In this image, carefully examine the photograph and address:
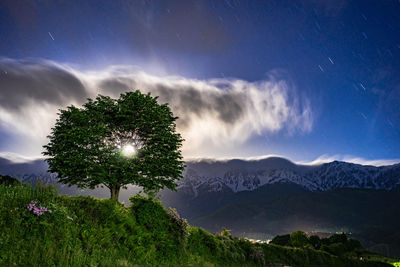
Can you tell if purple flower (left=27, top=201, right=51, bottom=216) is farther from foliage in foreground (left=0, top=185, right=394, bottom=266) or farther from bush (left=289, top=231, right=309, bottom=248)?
bush (left=289, top=231, right=309, bottom=248)

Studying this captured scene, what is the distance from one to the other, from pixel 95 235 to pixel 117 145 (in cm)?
1469

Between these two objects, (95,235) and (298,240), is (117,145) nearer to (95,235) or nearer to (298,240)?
(95,235)

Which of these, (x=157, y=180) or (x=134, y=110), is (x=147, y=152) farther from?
(x=134, y=110)

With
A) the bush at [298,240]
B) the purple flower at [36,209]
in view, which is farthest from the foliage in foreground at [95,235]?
the bush at [298,240]

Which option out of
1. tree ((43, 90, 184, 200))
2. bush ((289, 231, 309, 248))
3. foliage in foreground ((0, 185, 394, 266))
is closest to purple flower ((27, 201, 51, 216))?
foliage in foreground ((0, 185, 394, 266))

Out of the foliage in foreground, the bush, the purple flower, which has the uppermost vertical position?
the purple flower

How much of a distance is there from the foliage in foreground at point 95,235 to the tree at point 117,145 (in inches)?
252

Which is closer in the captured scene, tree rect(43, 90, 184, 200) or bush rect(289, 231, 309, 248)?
tree rect(43, 90, 184, 200)

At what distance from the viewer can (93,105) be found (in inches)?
976

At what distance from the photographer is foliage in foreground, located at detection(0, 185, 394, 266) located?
7395 millimetres

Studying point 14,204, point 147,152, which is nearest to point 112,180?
point 147,152

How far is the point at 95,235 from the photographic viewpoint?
10250mm

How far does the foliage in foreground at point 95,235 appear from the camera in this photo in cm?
739

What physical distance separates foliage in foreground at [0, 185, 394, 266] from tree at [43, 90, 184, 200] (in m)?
6.40
